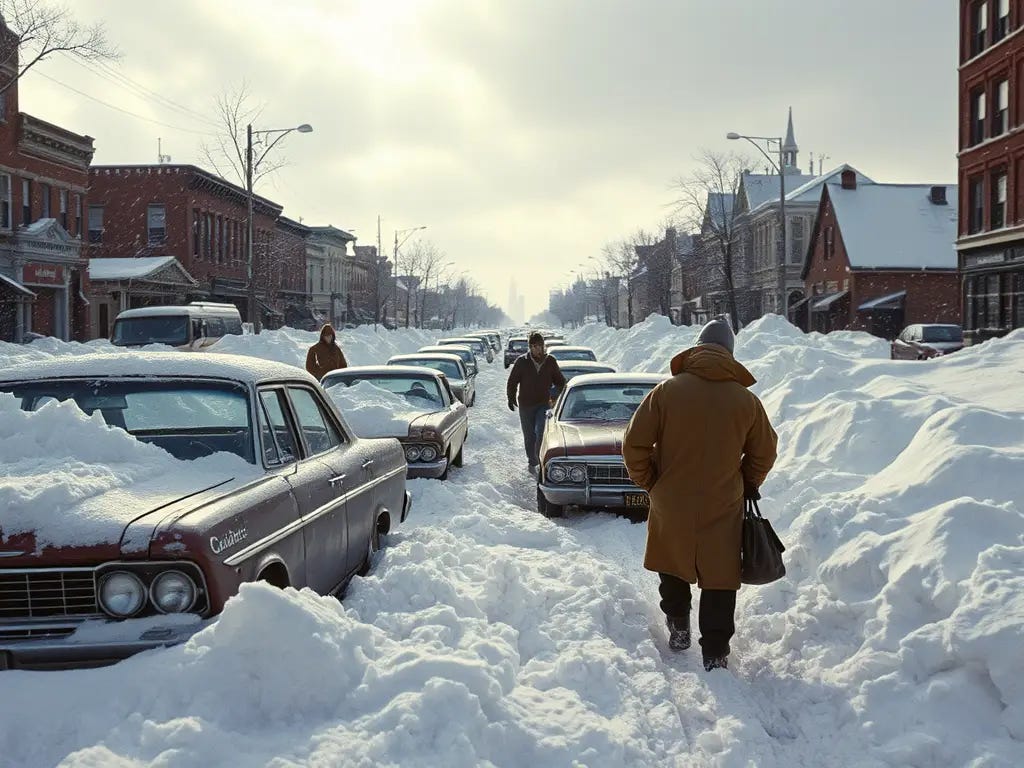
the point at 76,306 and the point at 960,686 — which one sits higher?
the point at 76,306

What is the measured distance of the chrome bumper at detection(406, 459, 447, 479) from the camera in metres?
10.5

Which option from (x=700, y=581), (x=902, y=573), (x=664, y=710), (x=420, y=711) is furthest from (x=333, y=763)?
(x=902, y=573)

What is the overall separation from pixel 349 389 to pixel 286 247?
57.8m

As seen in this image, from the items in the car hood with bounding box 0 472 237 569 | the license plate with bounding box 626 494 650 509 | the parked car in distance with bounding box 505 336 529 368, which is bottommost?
the license plate with bounding box 626 494 650 509

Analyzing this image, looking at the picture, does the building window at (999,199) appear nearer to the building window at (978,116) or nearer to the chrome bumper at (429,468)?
the building window at (978,116)

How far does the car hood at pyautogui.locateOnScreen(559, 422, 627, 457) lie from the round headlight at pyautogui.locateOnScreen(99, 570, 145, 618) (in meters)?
5.47

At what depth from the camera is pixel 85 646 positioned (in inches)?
138

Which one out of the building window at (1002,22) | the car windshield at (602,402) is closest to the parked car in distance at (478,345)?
the building window at (1002,22)

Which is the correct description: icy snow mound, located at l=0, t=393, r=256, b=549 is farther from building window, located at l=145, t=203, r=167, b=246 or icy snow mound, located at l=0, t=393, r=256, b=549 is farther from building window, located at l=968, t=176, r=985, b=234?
building window, located at l=145, t=203, r=167, b=246

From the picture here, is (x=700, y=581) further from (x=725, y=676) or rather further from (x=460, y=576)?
(x=460, y=576)

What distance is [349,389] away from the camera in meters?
11.8

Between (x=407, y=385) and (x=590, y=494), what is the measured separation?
15.3 ft

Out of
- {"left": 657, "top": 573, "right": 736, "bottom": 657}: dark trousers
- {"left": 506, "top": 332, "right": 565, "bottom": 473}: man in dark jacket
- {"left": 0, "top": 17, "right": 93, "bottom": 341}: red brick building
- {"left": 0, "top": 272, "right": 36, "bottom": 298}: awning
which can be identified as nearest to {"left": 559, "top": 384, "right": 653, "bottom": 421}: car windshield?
{"left": 506, "top": 332, "right": 565, "bottom": 473}: man in dark jacket


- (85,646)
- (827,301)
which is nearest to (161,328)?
(85,646)
